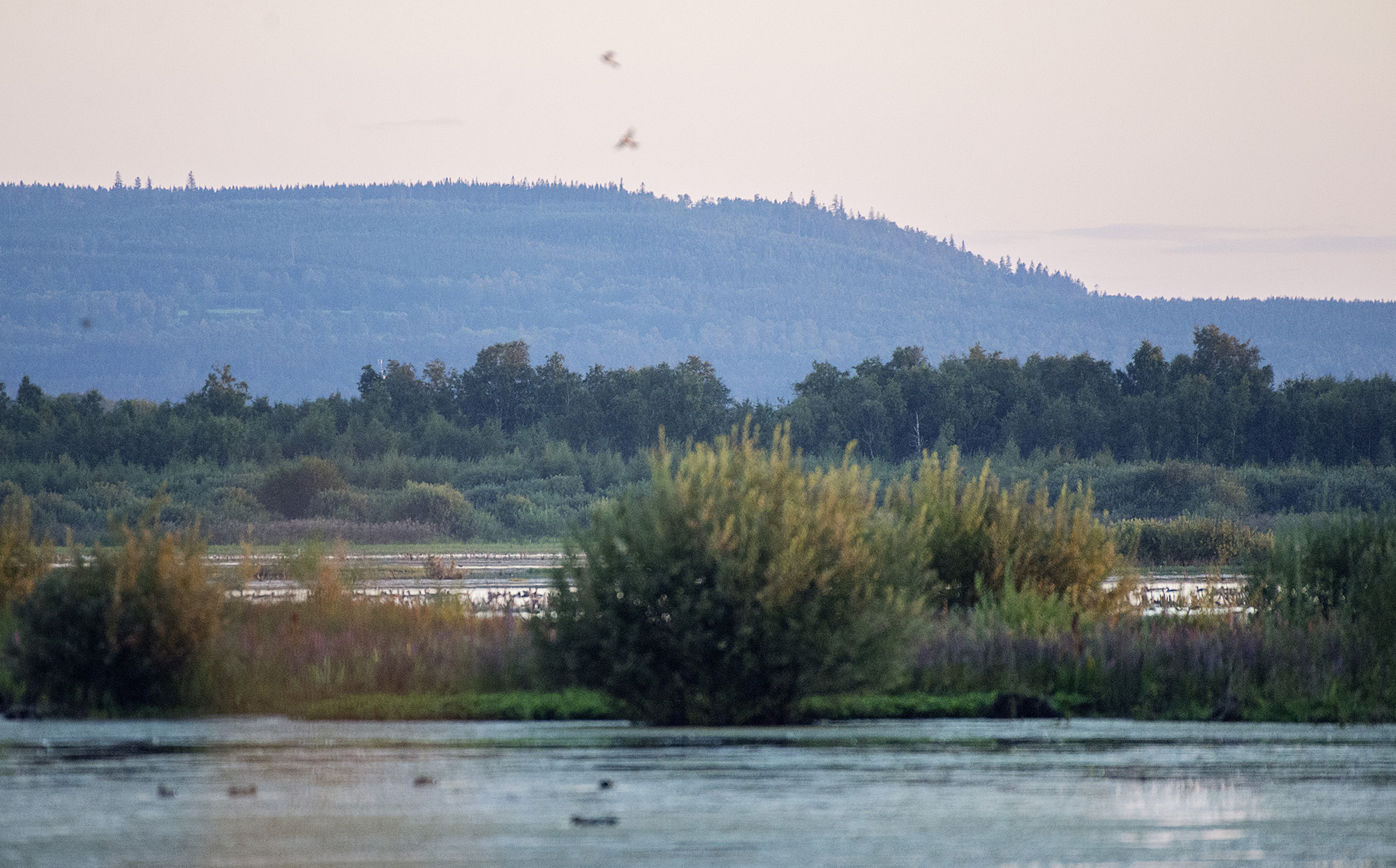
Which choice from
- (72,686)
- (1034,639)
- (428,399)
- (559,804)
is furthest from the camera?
(428,399)

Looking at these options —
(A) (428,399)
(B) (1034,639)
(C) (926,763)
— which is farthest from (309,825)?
(A) (428,399)

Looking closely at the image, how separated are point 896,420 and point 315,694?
255 ft

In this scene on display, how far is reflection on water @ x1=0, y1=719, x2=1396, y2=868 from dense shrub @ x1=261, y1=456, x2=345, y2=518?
5865 centimetres

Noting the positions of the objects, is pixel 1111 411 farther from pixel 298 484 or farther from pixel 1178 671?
pixel 1178 671

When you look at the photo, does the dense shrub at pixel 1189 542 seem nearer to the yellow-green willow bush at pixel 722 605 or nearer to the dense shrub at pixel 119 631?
the yellow-green willow bush at pixel 722 605

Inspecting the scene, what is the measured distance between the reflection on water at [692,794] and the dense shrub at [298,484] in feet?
192

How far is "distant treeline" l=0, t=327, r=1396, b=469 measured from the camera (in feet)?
296

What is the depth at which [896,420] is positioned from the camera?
96062mm

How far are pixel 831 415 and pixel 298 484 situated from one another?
2932 centimetres

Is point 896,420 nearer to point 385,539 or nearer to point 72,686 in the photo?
point 385,539

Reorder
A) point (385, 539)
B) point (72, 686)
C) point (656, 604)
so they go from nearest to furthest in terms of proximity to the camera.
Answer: point (656, 604) → point (72, 686) → point (385, 539)

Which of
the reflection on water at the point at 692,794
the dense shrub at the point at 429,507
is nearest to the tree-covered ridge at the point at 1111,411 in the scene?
the dense shrub at the point at 429,507

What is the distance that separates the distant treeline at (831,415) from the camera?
90.3 meters

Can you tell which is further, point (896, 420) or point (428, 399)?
point (428, 399)
